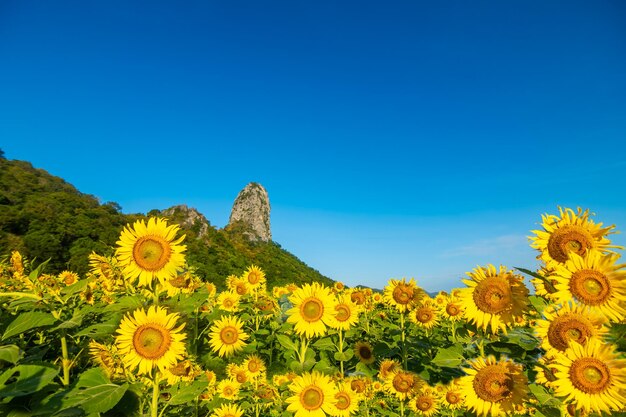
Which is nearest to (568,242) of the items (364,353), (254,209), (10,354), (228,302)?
(10,354)

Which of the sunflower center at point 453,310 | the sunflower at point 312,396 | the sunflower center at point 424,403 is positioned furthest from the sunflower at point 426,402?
the sunflower at point 312,396

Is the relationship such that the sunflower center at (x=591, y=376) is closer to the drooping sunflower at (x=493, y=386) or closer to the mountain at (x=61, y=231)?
the drooping sunflower at (x=493, y=386)

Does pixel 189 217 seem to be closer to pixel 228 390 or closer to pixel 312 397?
pixel 228 390

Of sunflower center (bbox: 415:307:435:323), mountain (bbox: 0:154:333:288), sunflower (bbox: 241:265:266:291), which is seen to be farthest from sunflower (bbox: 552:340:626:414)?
mountain (bbox: 0:154:333:288)

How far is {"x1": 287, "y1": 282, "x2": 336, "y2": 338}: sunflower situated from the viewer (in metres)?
4.65

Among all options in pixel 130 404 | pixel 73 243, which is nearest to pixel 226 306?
pixel 130 404

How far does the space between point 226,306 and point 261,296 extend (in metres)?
1.45

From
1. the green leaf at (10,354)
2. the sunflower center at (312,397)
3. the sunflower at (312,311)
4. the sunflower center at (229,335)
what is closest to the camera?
the green leaf at (10,354)

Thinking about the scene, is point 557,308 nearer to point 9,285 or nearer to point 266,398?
point 266,398

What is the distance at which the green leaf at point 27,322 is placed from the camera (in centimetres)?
201

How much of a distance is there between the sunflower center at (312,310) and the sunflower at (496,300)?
1886mm

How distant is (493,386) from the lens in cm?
335

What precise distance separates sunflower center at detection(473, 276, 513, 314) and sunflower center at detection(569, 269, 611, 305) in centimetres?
54

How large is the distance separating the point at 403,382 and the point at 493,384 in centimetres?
284
